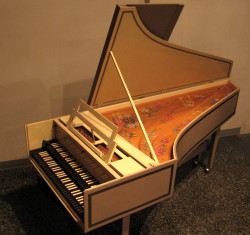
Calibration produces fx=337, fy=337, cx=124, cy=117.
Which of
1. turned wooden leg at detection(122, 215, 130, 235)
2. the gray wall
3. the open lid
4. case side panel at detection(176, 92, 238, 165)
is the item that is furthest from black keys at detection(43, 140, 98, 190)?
the gray wall

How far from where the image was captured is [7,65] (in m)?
2.97

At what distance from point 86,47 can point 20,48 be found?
59 centimetres

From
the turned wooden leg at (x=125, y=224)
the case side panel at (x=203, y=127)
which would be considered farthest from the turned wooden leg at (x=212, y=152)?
the turned wooden leg at (x=125, y=224)

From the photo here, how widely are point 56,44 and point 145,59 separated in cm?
95

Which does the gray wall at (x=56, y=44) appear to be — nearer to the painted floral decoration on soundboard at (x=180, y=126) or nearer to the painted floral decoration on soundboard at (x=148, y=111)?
the painted floral decoration on soundboard at (x=148, y=111)

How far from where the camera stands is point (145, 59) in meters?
2.54

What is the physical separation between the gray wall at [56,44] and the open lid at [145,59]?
Result: 67 cm

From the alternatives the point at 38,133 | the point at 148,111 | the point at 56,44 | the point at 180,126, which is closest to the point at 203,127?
the point at 180,126

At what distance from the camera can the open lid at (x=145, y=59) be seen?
2197mm

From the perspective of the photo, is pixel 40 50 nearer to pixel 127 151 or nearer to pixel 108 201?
pixel 127 151

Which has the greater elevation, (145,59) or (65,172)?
(145,59)

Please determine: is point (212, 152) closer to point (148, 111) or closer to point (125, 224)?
point (148, 111)

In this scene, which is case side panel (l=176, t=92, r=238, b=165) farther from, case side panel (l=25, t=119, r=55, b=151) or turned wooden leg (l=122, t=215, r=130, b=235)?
case side panel (l=25, t=119, r=55, b=151)

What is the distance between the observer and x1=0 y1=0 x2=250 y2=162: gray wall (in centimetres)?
290
